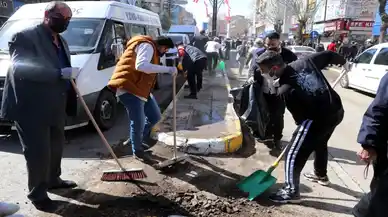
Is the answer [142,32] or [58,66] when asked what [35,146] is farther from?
[142,32]

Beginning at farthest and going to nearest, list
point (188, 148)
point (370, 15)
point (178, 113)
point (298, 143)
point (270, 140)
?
point (370, 15)
point (178, 113)
point (270, 140)
point (188, 148)
point (298, 143)

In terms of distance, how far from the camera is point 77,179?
409 centimetres

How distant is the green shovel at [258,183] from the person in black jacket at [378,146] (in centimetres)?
150

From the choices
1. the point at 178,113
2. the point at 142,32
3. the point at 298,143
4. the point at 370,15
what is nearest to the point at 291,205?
the point at 298,143

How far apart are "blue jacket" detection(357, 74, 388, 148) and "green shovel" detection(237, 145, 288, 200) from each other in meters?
1.56

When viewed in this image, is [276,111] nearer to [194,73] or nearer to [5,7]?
[194,73]

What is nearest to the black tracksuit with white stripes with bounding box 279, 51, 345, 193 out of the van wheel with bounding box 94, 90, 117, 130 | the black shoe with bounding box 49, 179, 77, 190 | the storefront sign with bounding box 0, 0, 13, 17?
the black shoe with bounding box 49, 179, 77, 190

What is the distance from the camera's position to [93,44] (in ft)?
19.7

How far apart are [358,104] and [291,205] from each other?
703 centimetres

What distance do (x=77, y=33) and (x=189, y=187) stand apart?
3764 millimetres

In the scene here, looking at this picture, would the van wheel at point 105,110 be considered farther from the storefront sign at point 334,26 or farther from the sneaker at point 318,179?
the storefront sign at point 334,26

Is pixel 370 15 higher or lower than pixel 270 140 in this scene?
higher

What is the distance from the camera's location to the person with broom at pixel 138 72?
4.00m

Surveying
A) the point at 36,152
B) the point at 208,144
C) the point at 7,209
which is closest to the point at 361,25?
the point at 208,144
